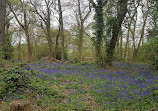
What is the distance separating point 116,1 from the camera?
1077cm

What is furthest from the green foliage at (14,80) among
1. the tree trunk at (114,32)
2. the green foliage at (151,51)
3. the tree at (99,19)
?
the tree at (99,19)

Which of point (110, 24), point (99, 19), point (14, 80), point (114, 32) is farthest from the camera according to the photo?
point (99, 19)

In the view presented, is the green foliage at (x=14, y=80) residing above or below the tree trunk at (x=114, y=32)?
below

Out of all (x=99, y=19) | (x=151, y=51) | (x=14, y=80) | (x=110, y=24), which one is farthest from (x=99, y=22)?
(x=14, y=80)

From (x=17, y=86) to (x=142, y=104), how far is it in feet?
14.8

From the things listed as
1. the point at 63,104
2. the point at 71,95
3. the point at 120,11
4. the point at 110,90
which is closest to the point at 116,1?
the point at 120,11

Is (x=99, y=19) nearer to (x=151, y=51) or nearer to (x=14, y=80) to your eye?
(x=151, y=51)

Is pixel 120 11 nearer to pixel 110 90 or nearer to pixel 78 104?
pixel 110 90

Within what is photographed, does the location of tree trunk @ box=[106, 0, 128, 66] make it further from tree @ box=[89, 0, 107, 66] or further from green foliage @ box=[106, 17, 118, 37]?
tree @ box=[89, 0, 107, 66]

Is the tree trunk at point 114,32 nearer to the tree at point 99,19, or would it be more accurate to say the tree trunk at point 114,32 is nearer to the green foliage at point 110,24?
the green foliage at point 110,24

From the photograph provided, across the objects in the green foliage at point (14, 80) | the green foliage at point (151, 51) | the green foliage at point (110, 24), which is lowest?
the green foliage at point (14, 80)

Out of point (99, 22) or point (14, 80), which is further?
point (99, 22)

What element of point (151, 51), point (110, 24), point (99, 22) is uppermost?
point (99, 22)

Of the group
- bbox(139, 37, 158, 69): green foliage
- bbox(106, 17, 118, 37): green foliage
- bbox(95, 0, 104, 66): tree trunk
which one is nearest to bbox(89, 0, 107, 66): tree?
bbox(95, 0, 104, 66): tree trunk
